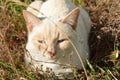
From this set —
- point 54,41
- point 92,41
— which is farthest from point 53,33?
point 92,41

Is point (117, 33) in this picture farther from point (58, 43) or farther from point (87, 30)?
point (58, 43)

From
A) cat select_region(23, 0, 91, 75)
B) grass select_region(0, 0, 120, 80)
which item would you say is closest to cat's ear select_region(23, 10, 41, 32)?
cat select_region(23, 0, 91, 75)

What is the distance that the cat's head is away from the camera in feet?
8.10

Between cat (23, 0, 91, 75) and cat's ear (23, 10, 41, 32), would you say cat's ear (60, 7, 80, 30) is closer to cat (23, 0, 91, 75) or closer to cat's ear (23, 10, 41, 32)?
cat (23, 0, 91, 75)

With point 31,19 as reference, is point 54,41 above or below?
below

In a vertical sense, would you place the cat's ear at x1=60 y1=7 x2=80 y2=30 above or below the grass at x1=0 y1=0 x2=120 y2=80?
above

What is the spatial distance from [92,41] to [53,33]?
2.62 ft

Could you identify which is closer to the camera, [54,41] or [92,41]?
[54,41]

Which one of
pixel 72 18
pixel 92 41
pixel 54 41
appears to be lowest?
pixel 92 41

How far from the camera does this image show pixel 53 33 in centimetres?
250

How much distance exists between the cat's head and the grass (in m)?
0.17

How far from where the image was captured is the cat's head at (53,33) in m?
2.47

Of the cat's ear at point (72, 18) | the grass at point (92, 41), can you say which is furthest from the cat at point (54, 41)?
the grass at point (92, 41)

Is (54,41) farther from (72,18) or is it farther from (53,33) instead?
(72,18)
